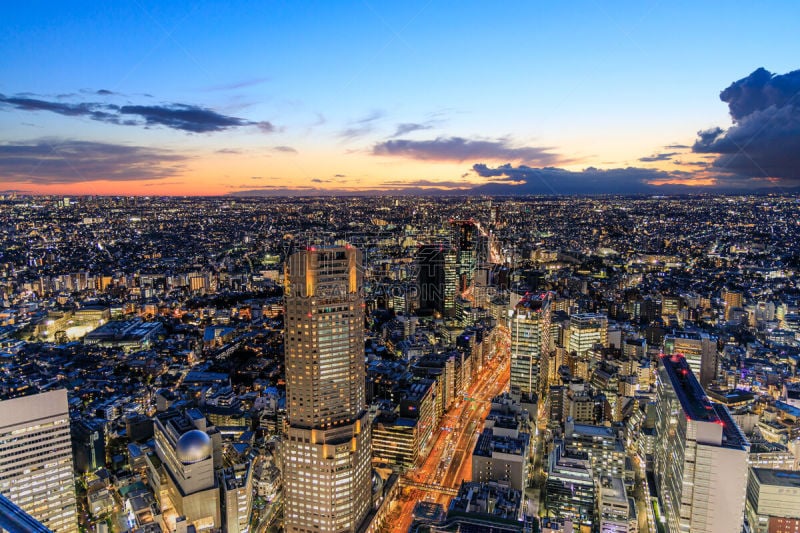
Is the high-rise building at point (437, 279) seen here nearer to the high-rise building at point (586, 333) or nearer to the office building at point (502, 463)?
the high-rise building at point (586, 333)

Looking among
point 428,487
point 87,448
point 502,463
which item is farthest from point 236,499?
point 502,463

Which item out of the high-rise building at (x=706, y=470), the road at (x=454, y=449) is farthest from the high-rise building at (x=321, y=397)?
the high-rise building at (x=706, y=470)

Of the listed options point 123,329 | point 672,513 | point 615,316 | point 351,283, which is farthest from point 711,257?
point 123,329

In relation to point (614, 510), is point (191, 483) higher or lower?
higher

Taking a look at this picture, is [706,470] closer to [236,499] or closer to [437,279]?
[236,499]

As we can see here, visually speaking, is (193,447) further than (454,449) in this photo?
No

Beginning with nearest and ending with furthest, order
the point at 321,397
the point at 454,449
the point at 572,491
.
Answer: the point at 321,397, the point at 572,491, the point at 454,449

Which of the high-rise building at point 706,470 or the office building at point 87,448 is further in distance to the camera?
the office building at point 87,448
